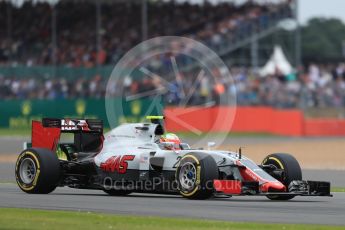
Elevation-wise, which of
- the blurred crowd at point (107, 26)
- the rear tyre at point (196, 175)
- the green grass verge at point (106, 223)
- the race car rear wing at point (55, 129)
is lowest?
the green grass verge at point (106, 223)

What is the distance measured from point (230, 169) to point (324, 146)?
83.2 ft

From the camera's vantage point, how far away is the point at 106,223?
14.4m

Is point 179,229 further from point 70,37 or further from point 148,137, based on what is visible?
point 70,37

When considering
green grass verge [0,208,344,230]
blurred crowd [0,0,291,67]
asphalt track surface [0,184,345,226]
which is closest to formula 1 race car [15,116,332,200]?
asphalt track surface [0,184,345,226]

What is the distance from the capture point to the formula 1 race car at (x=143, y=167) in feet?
60.2

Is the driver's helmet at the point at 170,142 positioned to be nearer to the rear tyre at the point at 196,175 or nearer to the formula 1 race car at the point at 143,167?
the formula 1 race car at the point at 143,167

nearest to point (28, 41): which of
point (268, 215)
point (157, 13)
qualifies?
point (157, 13)

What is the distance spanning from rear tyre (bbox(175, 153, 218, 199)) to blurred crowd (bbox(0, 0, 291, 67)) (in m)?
34.6

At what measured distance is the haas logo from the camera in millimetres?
19672

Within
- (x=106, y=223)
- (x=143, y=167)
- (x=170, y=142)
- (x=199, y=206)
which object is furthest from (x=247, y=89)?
(x=106, y=223)

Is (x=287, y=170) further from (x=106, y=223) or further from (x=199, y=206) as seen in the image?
(x=106, y=223)

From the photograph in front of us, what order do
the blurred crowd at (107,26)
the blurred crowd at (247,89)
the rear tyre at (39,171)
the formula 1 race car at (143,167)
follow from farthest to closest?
the blurred crowd at (107,26) < the blurred crowd at (247,89) < the rear tyre at (39,171) < the formula 1 race car at (143,167)

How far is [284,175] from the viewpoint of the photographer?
63.8 ft

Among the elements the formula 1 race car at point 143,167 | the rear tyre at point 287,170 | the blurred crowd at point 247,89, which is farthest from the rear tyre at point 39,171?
the blurred crowd at point 247,89
